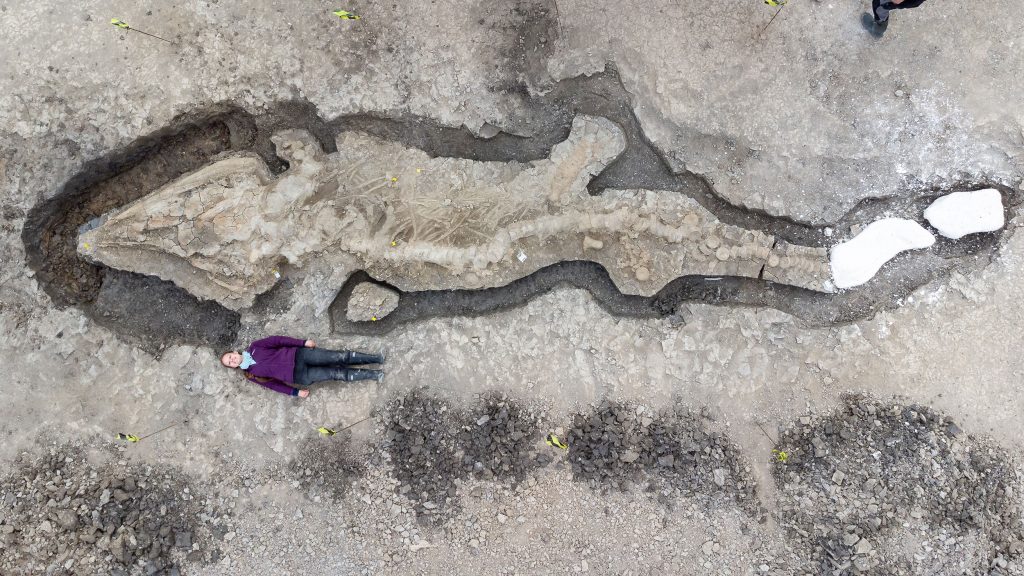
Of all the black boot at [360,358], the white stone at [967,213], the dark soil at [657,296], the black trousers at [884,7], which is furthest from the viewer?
the dark soil at [657,296]

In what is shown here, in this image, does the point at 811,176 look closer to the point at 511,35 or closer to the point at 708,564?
the point at 511,35

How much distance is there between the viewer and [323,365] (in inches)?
194

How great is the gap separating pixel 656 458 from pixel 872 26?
4483 millimetres

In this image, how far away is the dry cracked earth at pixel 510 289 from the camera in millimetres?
4801

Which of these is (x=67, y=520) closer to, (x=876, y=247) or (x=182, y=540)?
(x=182, y=540)

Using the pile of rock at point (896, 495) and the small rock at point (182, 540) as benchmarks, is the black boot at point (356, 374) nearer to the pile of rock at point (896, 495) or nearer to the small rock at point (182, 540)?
the small rock at point (182, 540)

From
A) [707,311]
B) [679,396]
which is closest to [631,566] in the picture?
[679,396]

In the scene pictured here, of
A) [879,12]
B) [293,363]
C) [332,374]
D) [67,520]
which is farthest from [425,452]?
[879,12]

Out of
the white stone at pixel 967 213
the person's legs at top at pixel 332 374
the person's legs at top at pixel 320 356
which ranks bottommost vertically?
the person's legs at top at pixel 332 374

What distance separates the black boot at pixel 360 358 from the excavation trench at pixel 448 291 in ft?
1.09

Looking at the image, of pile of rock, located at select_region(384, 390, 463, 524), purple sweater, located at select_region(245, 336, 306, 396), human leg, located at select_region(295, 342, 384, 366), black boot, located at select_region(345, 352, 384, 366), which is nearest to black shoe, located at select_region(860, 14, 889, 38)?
pile of rock, located at select_region(384, 390, 463, 524)

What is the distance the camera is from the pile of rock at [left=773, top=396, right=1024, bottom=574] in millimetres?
4684

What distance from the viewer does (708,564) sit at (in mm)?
4770

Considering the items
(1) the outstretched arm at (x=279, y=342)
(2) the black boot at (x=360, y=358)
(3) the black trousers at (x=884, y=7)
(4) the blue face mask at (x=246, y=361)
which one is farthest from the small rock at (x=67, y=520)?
(3) the black trousers at (x=884, y=7)
